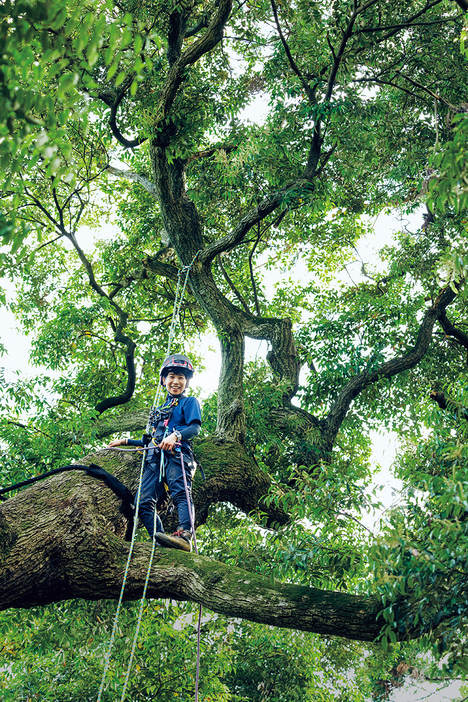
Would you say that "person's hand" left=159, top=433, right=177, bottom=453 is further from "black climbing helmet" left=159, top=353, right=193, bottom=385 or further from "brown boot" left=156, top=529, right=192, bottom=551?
"black climbing helmet" left=159, top=353, right=193, bottom=385

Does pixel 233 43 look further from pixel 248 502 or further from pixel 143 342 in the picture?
pixel 248 502

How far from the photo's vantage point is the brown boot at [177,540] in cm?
378

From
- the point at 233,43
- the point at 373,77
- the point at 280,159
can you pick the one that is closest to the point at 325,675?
the point at 280,159

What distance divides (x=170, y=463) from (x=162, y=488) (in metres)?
0.22

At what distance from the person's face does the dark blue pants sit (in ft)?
2.47

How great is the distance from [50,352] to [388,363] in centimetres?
525

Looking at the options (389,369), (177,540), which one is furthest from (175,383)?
(389,369)

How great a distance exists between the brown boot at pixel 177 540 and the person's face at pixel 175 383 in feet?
4.65

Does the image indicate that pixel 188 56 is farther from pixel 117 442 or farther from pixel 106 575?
pixel 106 575

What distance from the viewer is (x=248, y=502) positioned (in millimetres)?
5879

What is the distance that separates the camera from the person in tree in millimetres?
4059

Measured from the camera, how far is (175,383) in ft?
16.7

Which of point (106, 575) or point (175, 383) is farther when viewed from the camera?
point (175, 383)

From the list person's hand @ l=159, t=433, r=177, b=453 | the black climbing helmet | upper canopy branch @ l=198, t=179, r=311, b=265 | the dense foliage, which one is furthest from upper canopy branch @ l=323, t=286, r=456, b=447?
person's hand @ l=159, t=433, r=177, b=453
